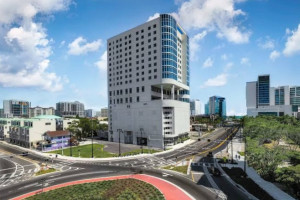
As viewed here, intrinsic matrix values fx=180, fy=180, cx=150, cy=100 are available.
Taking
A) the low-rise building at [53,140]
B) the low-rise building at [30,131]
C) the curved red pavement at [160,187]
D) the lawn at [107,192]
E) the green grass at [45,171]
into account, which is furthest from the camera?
the low-rise building at [30,131]

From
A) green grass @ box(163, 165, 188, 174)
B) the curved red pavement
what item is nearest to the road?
the curved red pavement

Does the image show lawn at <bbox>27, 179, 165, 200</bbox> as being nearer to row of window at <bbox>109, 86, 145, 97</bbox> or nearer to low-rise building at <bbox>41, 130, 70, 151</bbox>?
low-rise building at <bbox>41, 130, 70, 151</bbox>

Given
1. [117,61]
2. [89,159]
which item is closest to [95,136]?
[117,61]

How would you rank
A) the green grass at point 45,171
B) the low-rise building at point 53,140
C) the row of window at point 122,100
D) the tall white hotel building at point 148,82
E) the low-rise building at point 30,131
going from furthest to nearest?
1. the row of window at point 122,100
2. the tall white hotel building at point 148,82
3. the low-rise building at point 30,131
4. the low-rise building at point 53,140
5. the green grass at point 45,171

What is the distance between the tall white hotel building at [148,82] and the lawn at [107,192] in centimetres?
3819

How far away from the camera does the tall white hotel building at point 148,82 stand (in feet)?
260

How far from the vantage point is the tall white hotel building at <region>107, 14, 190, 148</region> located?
79.1m

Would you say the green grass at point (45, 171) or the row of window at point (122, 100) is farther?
the row of window at point (122, 100)

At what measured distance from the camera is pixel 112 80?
96.8 meters

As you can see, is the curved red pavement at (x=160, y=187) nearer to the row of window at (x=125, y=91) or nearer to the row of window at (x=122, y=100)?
the row of window at (x=125, y=91)

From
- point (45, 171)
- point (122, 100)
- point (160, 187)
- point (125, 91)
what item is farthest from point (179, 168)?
point (122, 100)

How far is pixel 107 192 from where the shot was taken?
104 feet

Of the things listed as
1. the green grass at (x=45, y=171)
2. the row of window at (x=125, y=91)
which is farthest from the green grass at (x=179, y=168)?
the row of window at (x=125, y=91)

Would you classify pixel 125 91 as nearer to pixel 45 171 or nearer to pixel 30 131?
pixel 30 131
